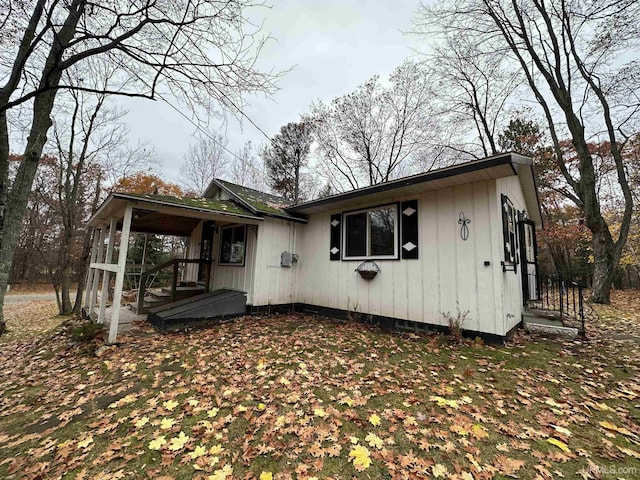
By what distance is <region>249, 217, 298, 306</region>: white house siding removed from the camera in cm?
682

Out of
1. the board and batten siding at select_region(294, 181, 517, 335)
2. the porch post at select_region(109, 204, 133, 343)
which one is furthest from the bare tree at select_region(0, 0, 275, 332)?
the board and batten siding at select_region(294, 181, 517, 335)

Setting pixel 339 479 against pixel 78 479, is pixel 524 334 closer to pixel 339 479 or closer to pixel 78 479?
pixel 339 479

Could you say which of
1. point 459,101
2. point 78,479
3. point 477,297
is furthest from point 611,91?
point 78,479

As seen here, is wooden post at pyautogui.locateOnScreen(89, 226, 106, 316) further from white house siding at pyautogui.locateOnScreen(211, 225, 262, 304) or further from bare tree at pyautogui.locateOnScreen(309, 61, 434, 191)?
bare tree at pyautogui.locateOnScreen(309, 61, 434, 191)

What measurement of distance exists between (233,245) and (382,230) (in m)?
4.45

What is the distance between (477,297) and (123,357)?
6056 mm

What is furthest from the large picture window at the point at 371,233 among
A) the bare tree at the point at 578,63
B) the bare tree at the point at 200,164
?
the bare tree at the point at 200,164

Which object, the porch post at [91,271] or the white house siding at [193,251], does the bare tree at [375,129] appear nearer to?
the white house siding at [193,251]

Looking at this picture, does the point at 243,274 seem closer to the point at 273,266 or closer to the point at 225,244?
the point at 273,266

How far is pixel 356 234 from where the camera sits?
6508mm

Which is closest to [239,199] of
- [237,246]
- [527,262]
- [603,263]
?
[237,246]

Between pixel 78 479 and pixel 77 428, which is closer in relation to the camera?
pixel 78 479

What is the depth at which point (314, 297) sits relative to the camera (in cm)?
724

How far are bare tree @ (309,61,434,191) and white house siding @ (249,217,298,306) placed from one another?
10231 mm
